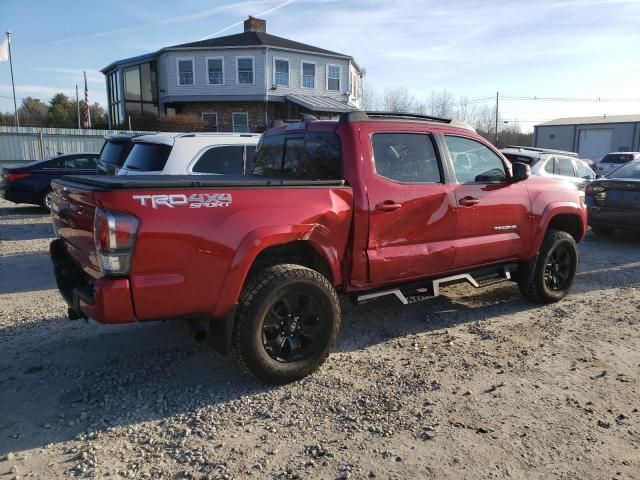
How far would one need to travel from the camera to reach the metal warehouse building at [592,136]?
1697 inches

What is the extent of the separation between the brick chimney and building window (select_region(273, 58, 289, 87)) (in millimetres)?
3905

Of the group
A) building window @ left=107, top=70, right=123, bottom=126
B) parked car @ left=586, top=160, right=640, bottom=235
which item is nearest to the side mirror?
parked car @ left=586, top=160, right=640, bottom=235

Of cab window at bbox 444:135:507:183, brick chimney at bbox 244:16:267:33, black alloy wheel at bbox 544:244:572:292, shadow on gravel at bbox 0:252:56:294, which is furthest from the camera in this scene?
brick chimney at bbox 244:16:267:33

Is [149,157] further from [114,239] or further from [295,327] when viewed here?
[114,239]

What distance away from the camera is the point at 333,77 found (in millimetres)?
32281

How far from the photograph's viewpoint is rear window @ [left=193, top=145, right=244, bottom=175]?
7594mm

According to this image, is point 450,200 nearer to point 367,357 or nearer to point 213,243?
point 367,357

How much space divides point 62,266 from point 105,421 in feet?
4.46

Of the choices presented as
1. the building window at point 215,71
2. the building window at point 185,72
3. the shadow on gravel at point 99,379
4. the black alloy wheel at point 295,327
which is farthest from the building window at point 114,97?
the black alloy wheel at point 295,327

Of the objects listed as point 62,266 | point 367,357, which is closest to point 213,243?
point 62,266

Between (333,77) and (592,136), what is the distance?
27368 millimetres

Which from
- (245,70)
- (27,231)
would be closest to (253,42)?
(245,70)

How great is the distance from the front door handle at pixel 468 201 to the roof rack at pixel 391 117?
75 centimetres

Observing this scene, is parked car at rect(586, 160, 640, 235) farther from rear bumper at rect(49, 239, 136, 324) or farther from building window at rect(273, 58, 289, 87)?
building window at rect(273, 58, 289, 87)
